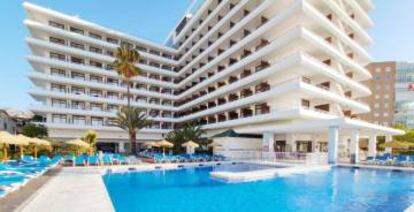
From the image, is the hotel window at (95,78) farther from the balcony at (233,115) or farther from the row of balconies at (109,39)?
the balcony at (233,115)

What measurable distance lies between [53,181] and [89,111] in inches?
1250

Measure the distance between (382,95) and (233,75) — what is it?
59179 millimetres

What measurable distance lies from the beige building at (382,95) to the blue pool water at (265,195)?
222 feet

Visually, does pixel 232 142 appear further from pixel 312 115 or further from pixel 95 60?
pixel 95 60

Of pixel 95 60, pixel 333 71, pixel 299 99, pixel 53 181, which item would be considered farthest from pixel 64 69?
pixel 333 71

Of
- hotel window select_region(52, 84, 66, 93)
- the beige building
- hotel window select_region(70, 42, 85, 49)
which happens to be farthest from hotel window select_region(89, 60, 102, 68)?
the beige building

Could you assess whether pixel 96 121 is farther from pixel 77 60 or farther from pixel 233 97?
pixel 233 97

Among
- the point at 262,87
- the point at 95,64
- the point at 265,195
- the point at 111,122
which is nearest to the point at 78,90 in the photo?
the point at 95,64

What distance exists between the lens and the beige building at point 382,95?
7275 centimetres

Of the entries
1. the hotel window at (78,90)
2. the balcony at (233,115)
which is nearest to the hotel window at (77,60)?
the hotel window at (78,90)

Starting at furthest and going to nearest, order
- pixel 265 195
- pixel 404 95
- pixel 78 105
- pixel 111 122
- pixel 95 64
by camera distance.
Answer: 1. pixel 404 95
2. pixel 95 64
3. pixel 111 122
4. pixel 78 105
5. pixel 265 195

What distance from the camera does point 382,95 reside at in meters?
73.6

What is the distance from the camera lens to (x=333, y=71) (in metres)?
30.3

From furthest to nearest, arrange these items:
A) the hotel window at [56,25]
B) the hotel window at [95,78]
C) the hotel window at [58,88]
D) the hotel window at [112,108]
Answer: the hotel window at [112,108]
the hotel window at [95,78]
the hotel window at [56,25]
the hotel window at [58,88]
